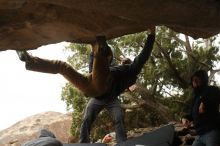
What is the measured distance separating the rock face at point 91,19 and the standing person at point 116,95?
628 millimetres

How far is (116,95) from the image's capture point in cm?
876

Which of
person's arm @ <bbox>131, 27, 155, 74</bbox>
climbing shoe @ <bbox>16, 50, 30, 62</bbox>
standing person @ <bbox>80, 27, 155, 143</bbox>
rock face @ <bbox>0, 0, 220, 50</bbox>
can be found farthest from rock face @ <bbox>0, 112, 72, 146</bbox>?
rock face @ <bbox>0, 0, 220, 50</bbox>

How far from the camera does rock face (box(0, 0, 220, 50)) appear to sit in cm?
641

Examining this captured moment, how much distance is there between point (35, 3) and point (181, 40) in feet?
39.4

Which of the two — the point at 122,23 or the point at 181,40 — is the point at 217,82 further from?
the point at 122,23

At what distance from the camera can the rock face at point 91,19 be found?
6410mm

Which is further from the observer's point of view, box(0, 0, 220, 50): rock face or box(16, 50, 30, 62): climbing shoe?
box(16, 50, 30, 62): climbing shoe

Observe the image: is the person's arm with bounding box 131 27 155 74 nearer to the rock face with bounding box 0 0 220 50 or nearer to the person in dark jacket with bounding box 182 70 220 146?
the rock face with bounding box 0 0 220 50

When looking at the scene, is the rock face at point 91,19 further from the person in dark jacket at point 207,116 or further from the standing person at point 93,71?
the person in dark jacket at point 207,116

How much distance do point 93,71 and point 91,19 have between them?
1211mm

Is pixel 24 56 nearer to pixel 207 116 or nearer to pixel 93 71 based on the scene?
pixel 93 71

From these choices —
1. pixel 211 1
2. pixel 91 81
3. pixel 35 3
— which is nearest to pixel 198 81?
pixel 211 1

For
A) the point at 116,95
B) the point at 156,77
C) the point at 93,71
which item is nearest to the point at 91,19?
the point at 93,71

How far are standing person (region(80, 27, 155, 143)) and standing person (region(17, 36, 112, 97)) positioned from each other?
16cm
